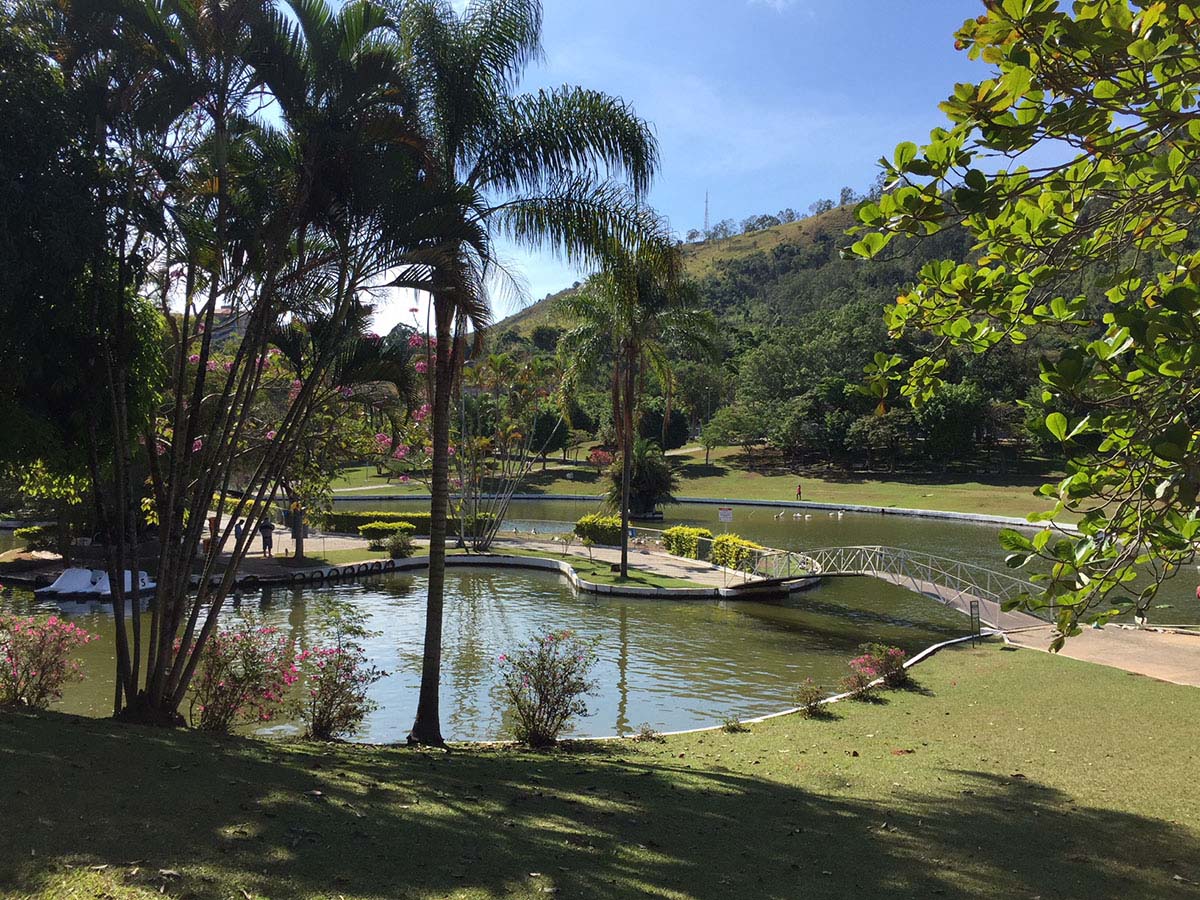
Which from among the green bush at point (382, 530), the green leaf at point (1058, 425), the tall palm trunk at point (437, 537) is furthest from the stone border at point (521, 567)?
the green leaf at point (1058, 425)

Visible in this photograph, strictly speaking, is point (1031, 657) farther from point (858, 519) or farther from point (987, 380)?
point (987, 380)

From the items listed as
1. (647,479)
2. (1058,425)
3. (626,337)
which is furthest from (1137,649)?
(647,479)

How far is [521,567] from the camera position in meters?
27.0

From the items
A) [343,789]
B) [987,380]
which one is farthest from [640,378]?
[987,380]

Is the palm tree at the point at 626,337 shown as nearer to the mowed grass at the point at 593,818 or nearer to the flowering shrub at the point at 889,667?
the flowering shrub at the point at 889,667

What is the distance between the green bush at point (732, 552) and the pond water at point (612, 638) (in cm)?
227

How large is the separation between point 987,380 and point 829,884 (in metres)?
71.8

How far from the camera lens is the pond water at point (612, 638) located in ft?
39.2

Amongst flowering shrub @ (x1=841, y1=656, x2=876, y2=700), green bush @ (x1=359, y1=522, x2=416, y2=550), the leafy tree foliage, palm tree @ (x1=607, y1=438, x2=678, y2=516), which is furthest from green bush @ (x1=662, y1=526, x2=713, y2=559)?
the leafy tree foliage

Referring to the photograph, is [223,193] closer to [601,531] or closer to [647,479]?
[601,531]

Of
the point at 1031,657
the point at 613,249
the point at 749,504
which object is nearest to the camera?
the point at 613,249

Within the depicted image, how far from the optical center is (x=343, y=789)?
19.2ft

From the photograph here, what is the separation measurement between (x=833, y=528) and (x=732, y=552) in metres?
19.0

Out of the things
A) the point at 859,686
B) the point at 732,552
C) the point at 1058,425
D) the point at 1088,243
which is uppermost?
the point at 1088,243
